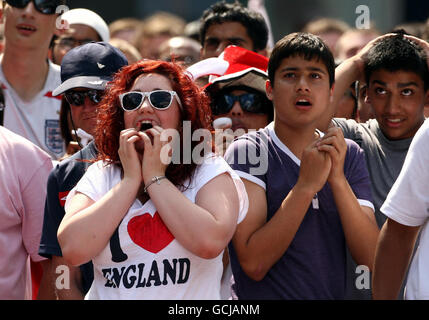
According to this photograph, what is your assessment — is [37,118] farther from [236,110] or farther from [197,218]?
[197,218]

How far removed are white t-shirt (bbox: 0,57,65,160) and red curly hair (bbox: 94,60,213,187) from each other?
1.63m

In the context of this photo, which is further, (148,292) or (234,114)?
(234,114)

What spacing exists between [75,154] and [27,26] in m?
1.80

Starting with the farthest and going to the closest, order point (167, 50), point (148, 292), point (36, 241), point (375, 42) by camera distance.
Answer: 1. point (167, 50)
2. point (375, 42)
3. point (36, 241)
4. point (148, 292)

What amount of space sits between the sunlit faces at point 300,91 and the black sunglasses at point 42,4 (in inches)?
81.6

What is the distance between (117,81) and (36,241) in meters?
0.91

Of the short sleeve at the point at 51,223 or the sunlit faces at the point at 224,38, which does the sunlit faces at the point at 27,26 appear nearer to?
the sunlit faces at the point at 224,38

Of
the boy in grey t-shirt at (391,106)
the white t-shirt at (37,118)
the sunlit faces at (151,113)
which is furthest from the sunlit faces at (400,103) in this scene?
the white t-shirt at (37,118)

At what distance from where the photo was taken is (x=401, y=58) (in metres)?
4.05


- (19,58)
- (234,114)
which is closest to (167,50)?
(19,58)

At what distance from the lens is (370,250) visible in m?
3.47

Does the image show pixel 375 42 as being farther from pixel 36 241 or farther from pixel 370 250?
pixel 36 241

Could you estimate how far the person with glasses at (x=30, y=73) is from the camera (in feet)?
16.9

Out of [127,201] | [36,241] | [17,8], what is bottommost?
[36,241]
